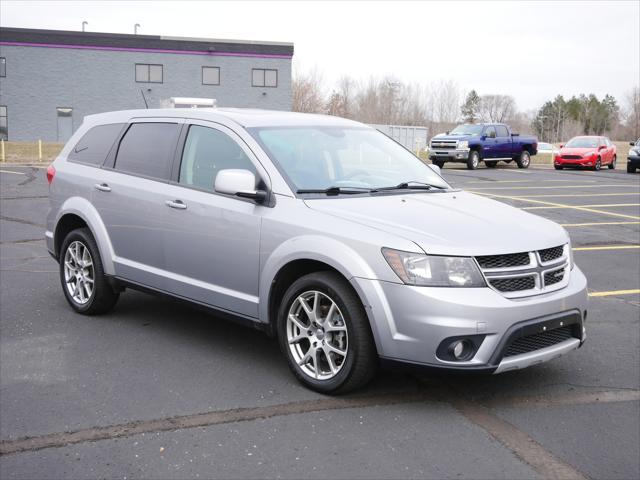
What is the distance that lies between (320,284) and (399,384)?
91 cm

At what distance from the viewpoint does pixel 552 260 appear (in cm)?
466

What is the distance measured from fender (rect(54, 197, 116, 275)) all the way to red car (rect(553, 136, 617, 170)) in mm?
30156

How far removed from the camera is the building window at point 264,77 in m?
48.7

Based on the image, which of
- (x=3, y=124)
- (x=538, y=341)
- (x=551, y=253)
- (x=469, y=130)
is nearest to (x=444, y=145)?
(x=469, y=130)

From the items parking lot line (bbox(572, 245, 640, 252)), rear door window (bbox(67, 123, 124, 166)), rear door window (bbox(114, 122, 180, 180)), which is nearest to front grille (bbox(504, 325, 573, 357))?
rear door window (bbox(114, 122, 180, 180))

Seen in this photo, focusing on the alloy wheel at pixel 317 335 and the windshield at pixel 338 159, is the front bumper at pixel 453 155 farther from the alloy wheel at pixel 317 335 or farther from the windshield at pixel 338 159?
the alloy wheel at pixel 317 335

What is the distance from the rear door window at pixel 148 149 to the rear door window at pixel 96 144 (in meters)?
0.20

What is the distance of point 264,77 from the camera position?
1923 inches

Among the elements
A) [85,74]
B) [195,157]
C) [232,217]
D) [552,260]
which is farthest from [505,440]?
[85,74]

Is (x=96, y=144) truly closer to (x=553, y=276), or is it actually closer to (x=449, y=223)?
(x=449, y=223)

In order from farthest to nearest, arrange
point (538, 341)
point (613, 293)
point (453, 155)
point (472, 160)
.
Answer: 1. point (472, 160)
2. point (453, 155)
3. point (613, 293)
4. point (538, 341)

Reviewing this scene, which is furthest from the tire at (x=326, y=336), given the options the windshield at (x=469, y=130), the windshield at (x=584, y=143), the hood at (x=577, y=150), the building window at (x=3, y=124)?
the building window at (x=3, y=124)

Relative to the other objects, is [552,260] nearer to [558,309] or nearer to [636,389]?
[558,309]

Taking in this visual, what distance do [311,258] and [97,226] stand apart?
2.46m
